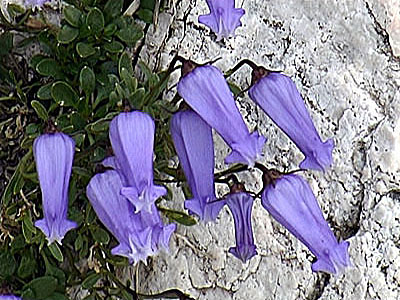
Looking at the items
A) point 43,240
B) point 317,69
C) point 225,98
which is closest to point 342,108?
point 317,69

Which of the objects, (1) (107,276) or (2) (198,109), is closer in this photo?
(2) (198,109)

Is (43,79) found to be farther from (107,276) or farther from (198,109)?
(198,109)

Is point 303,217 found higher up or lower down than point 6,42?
lower down

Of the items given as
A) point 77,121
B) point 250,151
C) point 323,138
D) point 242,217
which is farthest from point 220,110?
point 323,138

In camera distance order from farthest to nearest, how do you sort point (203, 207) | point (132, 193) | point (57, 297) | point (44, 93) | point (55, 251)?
point (44, 93) → point (57, 297) → point (55, 251) → point (203, 207) → point (132, 193)

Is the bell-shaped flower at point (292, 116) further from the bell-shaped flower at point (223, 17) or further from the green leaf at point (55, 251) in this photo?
the green leaf at point (55, 251)

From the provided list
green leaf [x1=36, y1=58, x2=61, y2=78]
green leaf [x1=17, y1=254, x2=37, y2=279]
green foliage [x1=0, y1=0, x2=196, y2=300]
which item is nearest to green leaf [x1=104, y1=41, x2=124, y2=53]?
green foliage [x1=0, y1=0, x2=196, y2=300]

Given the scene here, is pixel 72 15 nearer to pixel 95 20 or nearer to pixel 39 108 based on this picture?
pixel 95 20
